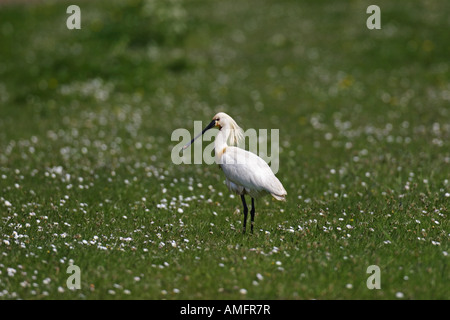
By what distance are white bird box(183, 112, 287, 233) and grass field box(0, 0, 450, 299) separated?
2.36 ft

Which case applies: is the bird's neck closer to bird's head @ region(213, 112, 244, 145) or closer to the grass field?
bird's head @ region(213, 112, 244, 145)

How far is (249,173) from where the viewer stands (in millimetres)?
7707

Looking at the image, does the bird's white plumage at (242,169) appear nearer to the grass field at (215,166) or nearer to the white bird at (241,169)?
the white bird at (241,169)

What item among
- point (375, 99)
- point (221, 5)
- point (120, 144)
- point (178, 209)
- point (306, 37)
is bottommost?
point (178, 209)

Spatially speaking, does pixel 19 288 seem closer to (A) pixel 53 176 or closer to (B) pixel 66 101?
(A) pixel 53 176

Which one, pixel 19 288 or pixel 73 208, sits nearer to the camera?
pixel 19 288

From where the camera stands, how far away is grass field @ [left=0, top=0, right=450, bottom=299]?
21.9 feet

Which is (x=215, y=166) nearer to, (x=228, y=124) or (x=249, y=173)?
(x=228, y=124)

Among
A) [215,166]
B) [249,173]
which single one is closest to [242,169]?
[249,173]

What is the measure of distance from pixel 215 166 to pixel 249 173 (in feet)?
14.7

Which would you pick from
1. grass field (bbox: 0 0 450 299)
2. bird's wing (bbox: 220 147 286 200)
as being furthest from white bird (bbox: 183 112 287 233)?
grass field (bbox: 0 0 450 299)

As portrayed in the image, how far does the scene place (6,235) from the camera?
7766 mm

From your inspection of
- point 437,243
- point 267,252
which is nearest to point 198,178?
point 267,252

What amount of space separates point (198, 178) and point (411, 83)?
1038 cm
